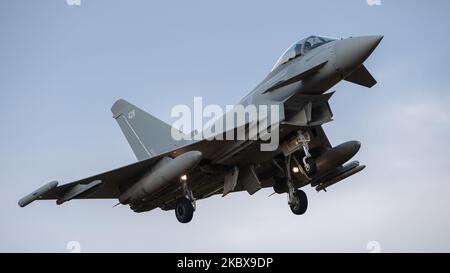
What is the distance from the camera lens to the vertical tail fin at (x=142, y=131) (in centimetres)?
2117

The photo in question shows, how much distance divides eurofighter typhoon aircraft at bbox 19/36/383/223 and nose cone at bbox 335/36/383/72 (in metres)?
0.02

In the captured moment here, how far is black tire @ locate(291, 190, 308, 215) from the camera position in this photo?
19125mm

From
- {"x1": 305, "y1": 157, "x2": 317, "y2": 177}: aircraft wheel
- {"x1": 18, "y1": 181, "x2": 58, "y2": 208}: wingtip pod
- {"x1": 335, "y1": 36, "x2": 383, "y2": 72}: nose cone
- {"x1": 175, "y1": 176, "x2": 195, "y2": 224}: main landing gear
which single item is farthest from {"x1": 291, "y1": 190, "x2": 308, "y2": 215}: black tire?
{"x1": 18, "y1": 181, "x2": 58, "y2": 208}: wingtip pod

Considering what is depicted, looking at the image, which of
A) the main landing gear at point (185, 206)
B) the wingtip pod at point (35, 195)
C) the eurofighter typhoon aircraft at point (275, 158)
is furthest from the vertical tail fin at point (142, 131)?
the wingtip pod at point (35, 195)

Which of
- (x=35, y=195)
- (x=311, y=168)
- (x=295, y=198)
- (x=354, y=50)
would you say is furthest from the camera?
(x=295, y=198)

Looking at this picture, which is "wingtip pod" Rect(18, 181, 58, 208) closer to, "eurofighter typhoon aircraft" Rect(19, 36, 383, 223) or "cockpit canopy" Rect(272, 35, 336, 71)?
"eurofighter typhoon aircraft" Rect(19, 36, 383, 223)

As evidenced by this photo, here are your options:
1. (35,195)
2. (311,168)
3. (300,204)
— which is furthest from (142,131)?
(311,168)

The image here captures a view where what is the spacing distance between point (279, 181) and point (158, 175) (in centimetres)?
433

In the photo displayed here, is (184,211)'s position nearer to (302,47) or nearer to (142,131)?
(142,131)

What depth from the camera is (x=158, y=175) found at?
17.6 metres

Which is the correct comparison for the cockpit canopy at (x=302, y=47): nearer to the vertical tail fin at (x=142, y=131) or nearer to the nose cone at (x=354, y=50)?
the nose cone at (x=354, y=50)

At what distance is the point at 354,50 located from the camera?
16.1 meters

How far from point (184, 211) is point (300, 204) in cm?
339

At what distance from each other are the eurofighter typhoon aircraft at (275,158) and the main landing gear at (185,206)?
0.09 ft
